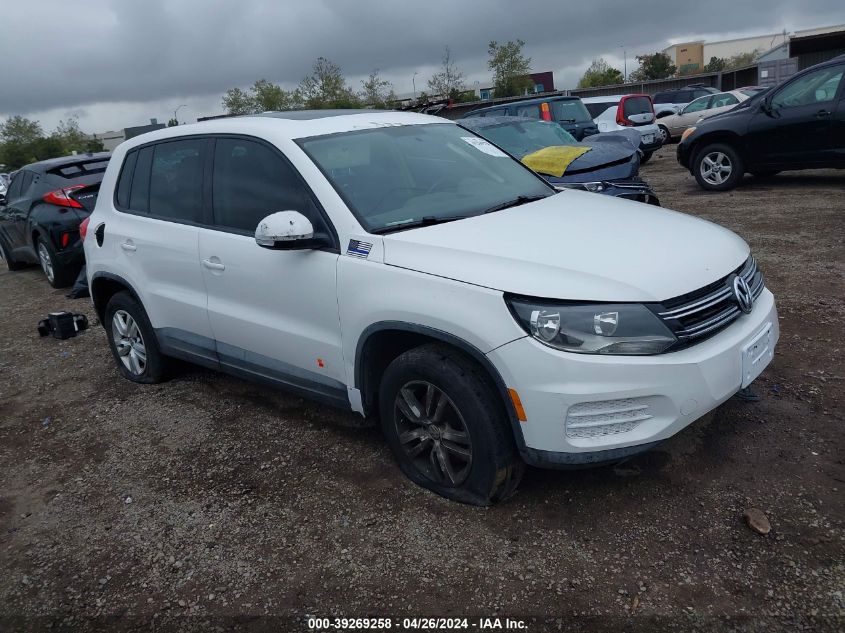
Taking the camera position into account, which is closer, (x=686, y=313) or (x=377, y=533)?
(x=686, y=313)

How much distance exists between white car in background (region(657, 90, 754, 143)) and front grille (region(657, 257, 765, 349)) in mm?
16948

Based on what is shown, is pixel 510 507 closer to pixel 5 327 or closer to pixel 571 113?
pixel 5 327

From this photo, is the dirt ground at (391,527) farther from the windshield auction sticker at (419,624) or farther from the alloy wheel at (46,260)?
the alloy wheel at (46,260)

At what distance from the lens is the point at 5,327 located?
762cm

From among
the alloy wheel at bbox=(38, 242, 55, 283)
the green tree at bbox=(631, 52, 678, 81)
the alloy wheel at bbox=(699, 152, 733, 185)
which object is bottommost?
the alloy wheel at bbox=(38, 242, 55, 283)

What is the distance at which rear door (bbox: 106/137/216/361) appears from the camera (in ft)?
13.7

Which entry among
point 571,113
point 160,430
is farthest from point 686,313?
point 571,113

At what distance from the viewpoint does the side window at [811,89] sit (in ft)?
29.8

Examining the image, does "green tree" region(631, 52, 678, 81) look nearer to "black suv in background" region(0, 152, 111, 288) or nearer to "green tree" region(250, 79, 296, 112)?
"green tree" region(250, 79, 296, 112)

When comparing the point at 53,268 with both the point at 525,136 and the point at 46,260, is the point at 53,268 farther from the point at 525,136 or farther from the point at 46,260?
the point at 525,136

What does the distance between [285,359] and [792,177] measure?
10461mm

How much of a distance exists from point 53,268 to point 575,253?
26.9 feet

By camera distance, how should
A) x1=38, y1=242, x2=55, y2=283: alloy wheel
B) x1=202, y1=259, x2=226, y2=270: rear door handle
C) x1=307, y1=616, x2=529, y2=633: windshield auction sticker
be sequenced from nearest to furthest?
1. x1=307, y1=616, x2=529, y2=633: windshield auction sticker
2. x1=202, y1=259, x2=226, y2=270: rear door handle
3. x1=38, y1=242, x2=55, y2=283: alloy wheel

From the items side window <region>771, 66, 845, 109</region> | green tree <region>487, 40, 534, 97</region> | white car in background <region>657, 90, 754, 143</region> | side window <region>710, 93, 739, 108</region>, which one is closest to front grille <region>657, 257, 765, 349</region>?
side window <region>771, 66, 845, 109</region>
